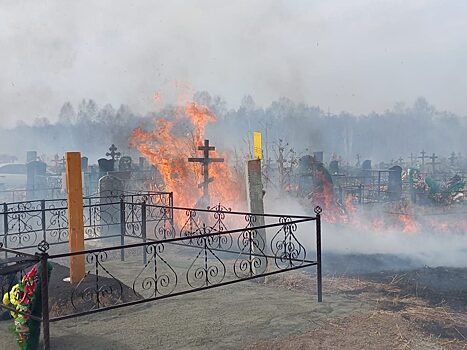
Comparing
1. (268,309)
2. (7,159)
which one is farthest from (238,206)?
(7,159)

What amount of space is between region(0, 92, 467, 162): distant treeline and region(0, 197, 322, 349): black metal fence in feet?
130

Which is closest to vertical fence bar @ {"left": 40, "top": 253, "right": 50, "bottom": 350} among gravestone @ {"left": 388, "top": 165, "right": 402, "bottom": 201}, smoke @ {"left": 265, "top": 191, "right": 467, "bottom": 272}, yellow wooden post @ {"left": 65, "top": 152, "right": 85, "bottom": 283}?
yellow wooden post @ {"left": 65, "top": 152, "right": 85, "bottom": 283}

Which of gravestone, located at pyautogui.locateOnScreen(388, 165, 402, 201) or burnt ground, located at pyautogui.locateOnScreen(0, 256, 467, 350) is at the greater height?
gravestone, located at pyautogui.locateOnScreen(388, 165, 402, 201)

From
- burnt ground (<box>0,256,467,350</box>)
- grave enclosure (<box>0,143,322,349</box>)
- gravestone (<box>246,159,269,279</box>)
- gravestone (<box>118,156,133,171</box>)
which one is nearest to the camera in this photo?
burnt ground (<box>0,256,467,350</box>)

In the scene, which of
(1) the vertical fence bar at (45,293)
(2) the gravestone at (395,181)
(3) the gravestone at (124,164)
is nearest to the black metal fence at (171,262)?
(1) the vertical fence bar at (45,293)

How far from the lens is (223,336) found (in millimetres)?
6926

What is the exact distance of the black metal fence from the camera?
22.6 ft

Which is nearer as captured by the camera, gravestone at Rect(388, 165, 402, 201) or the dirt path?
the dirt path

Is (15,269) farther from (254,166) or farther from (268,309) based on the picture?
(254,166)

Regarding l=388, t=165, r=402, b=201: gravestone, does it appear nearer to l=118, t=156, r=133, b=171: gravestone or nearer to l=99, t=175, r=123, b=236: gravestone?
l=118, t=156, r=133, b=171: gravestone

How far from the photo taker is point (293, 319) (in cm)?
760

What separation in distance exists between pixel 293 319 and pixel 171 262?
200 inches

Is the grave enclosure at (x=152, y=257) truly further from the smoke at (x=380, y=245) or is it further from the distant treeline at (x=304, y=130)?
the distant treeline at (x=304, y=130)

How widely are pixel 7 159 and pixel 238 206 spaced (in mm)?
56358
